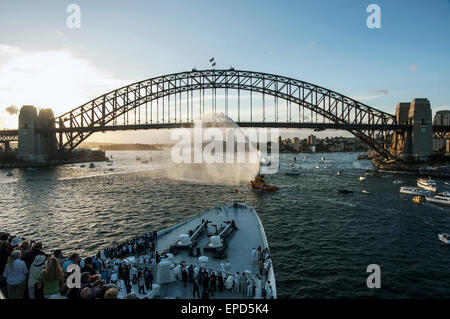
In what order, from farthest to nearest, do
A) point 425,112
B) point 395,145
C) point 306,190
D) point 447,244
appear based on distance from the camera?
point 395,145 → point 425,112 → point 306,190 → point 447,244

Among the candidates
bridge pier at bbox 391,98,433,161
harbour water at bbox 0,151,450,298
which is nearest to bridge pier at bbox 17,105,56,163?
harbour water at bbox 0,151,450,298

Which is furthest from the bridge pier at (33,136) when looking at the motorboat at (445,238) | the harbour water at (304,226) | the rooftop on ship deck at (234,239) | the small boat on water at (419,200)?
the motorboat at (445,238)

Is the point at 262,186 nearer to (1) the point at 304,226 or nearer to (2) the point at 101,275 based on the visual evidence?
(1) the point at 304,226

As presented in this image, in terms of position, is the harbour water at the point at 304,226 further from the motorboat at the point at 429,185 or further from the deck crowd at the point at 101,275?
the deck crowd at the point at 101,275

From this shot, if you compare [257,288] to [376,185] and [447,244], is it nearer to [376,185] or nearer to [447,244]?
[447,244]

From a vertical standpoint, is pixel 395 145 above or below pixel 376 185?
above

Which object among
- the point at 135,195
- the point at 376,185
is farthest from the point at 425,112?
the point at 135,195
